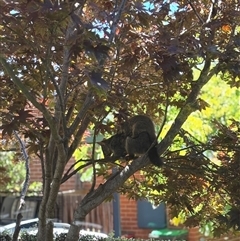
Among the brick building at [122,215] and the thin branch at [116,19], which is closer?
the thin branch at [116,19]

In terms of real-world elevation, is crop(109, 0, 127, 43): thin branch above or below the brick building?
above

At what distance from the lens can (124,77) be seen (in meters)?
3.12

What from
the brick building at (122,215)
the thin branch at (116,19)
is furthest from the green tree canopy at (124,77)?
the brick building at (122,215)

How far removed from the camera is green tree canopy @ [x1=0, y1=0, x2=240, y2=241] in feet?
7.57

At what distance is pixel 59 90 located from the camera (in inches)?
98.7

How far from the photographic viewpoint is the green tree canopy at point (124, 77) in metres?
2.31

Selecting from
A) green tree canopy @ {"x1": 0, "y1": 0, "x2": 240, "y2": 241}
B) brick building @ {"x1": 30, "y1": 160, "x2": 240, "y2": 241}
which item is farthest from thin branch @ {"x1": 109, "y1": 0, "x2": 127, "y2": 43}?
brick building @ {"x1": 30, "y1": 160, "x2": 240, "y2": 241}

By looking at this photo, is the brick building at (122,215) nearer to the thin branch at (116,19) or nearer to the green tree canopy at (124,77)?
the green tree canopy at (124,77)

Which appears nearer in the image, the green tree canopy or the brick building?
the green tree canopy

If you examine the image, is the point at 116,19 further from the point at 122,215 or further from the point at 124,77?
the point at 122,215

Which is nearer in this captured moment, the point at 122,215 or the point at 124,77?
the point at 124,77

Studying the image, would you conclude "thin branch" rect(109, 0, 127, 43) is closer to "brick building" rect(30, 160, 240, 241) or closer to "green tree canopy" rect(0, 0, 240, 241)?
"green tree canopy" rect(0, 0, 240, 241)

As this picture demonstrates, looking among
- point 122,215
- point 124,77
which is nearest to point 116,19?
point 124,77

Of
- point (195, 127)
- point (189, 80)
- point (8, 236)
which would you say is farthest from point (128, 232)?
point (189, 80)
